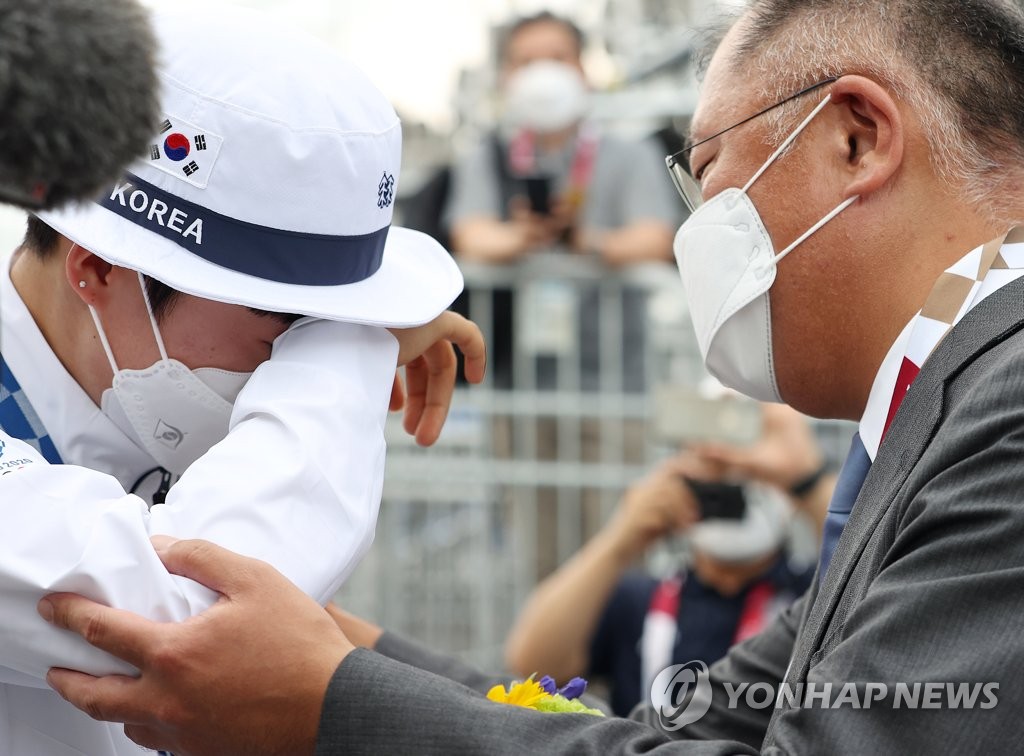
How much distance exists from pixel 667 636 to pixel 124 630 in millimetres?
3694

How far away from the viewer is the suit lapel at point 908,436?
6.30ft

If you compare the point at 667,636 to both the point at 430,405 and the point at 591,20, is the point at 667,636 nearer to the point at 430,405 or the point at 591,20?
the point at 430,405

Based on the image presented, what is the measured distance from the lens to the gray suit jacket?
158 centimetres

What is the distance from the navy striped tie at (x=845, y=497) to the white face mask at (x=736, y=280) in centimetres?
18

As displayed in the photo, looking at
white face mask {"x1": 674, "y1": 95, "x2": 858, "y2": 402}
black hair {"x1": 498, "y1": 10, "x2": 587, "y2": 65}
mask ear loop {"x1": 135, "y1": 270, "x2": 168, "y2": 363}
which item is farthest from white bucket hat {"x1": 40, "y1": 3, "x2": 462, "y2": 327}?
black hair {"x1": 498, "y1": 10, "x2": 587, "y2": 65}

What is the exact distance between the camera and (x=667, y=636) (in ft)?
16.8

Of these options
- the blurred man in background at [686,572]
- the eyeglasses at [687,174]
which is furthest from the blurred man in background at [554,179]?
the eyeglasses at [687,174]

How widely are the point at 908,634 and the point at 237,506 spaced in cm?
88

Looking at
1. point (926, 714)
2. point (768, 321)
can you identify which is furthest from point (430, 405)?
point (926, 714)

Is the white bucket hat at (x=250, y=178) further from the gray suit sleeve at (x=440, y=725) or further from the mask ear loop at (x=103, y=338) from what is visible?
the gray suit sleeve at (x=440, y=725)

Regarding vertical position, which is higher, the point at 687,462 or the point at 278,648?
the point at 278,648

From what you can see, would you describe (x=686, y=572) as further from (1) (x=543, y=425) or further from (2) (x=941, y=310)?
(2) (x=941, y=310)

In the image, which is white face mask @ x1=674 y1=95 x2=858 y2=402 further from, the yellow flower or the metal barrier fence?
the metal barrier fence

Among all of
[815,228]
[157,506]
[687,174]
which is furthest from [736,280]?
[157,506]
